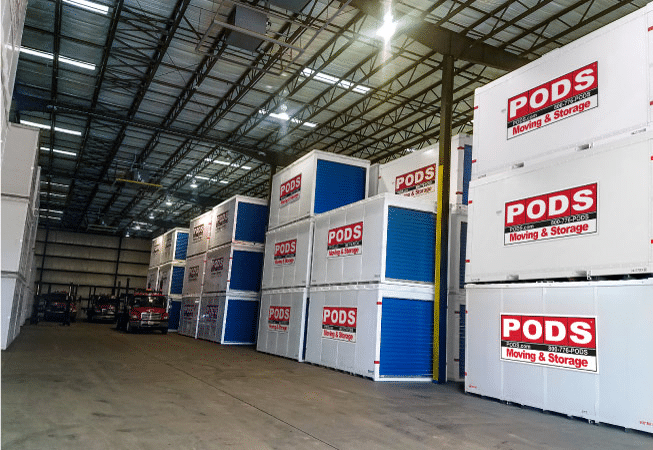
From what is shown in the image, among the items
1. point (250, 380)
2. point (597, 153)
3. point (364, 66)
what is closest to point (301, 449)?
point (250, 380)

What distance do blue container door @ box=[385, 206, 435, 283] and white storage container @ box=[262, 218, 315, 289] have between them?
3.27 m

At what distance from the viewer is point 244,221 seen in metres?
18.2

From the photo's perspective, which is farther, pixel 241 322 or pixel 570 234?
pixel 241 322

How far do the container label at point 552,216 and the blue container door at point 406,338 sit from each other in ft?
9.79

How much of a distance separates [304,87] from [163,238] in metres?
15.0

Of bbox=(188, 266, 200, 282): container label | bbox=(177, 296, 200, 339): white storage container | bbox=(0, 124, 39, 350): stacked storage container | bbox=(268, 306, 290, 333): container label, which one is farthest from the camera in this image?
bbox=(188, 266, 200, 282): container label

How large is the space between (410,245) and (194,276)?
13.7 metres

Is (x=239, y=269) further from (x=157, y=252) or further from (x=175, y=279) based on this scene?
(x=157, y=252)

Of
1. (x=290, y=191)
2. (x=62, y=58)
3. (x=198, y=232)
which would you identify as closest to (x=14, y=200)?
(x=290, y=191)

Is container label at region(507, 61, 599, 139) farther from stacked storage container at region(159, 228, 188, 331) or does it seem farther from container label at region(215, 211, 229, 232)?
stacked storage container at region(159, 228, 188, 331)

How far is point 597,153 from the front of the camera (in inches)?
282

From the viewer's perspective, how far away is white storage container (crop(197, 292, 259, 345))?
57.4 feet

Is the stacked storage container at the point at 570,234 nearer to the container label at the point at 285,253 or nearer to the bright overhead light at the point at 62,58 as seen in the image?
the container label at the point at 285,253

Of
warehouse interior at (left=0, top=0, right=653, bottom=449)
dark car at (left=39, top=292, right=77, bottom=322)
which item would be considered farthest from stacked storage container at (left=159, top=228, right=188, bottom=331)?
dark car at (left=39, top=292, right=77, bottom=322)
